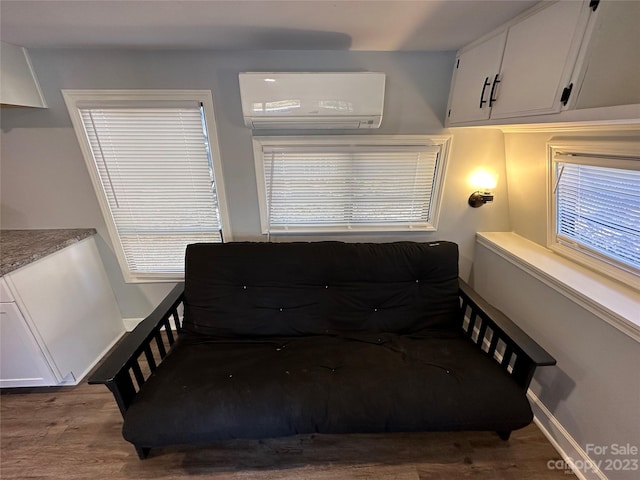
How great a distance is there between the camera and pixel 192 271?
176cm

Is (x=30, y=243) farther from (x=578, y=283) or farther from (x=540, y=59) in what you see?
(x=578, y=283)

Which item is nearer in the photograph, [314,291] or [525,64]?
[525,64]

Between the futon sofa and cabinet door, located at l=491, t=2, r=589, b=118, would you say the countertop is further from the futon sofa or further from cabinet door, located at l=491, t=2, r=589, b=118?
cabinet door, located at l=491, t=2, r=589, b=118

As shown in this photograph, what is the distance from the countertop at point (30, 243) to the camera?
1497 millimetres

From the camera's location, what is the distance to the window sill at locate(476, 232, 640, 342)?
1152 mm

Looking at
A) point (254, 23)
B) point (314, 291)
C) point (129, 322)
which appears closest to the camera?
point (254, 23)

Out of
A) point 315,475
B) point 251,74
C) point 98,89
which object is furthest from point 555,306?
point 98,89

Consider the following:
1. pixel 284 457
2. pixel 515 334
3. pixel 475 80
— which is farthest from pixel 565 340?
pixel 284 457

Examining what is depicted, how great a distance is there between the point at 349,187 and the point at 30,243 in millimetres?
2166

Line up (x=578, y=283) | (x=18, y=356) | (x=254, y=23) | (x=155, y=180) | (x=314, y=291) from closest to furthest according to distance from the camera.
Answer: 1. (x=254, y=23)
2. (x=578, y=283)
3. (x=18, y=356)
4. (x=314, y=291)
5. (x=155, y=180)

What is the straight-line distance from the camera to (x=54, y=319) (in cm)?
169

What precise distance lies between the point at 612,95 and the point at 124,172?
8.56 feet

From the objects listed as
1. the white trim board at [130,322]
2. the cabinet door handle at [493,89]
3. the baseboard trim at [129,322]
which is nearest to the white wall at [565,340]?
the cabinet door handle at [493,89]

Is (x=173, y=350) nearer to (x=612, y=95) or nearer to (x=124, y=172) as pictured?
(x=124, y=172)
